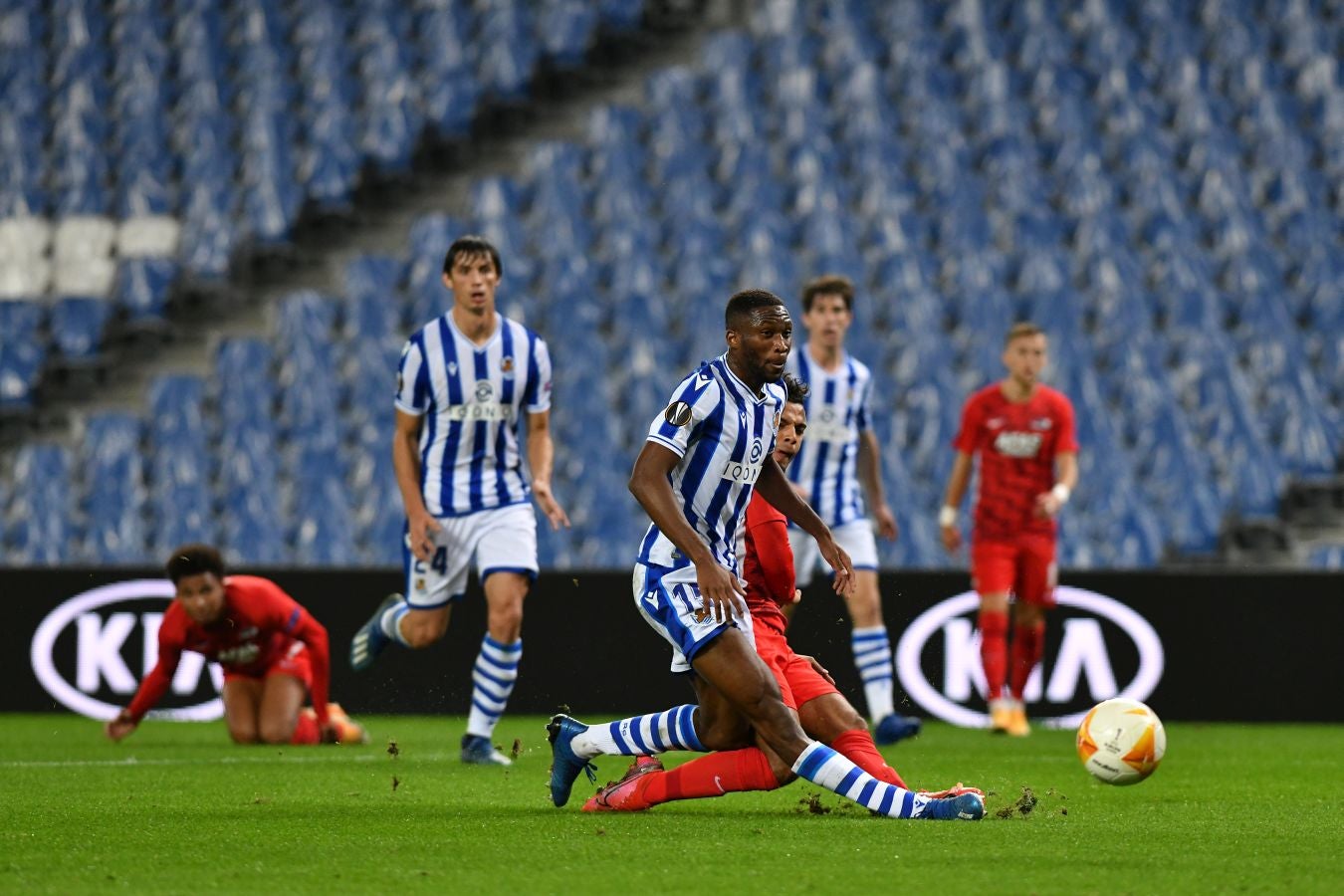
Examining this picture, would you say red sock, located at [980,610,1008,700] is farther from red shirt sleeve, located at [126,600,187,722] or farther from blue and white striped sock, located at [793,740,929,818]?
blue and white striped sock, located at [793,740,929,818]

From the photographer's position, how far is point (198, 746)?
28.9ft

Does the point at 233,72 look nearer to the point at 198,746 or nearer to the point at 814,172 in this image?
the point at 814,172

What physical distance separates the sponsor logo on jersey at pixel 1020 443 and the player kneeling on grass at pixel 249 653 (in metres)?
3.79

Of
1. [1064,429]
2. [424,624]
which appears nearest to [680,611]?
[424,624]

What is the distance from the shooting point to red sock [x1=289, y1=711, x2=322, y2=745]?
354 inches

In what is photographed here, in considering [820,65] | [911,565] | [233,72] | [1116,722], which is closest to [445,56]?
[233,72]

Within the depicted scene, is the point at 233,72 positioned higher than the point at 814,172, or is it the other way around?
the point at 233,72

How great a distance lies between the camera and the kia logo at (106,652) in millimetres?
10758

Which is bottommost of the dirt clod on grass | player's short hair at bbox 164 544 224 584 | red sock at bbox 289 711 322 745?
red sock at bbox 289 711 322 745

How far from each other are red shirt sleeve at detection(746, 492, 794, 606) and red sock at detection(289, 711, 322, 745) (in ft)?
12.7

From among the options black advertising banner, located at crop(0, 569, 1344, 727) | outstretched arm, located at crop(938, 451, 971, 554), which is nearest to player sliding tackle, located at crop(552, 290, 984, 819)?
outstretched arm, located at crop(938, 451, 971, 554)

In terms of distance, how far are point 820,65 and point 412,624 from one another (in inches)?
362

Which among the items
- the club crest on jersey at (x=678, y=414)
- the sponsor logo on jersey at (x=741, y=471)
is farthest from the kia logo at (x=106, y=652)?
the club crest on jersey at (x=678, y=414)

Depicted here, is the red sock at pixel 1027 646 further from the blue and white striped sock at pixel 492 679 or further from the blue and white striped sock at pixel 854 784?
the blue and white striped sock at pixel 854 784
